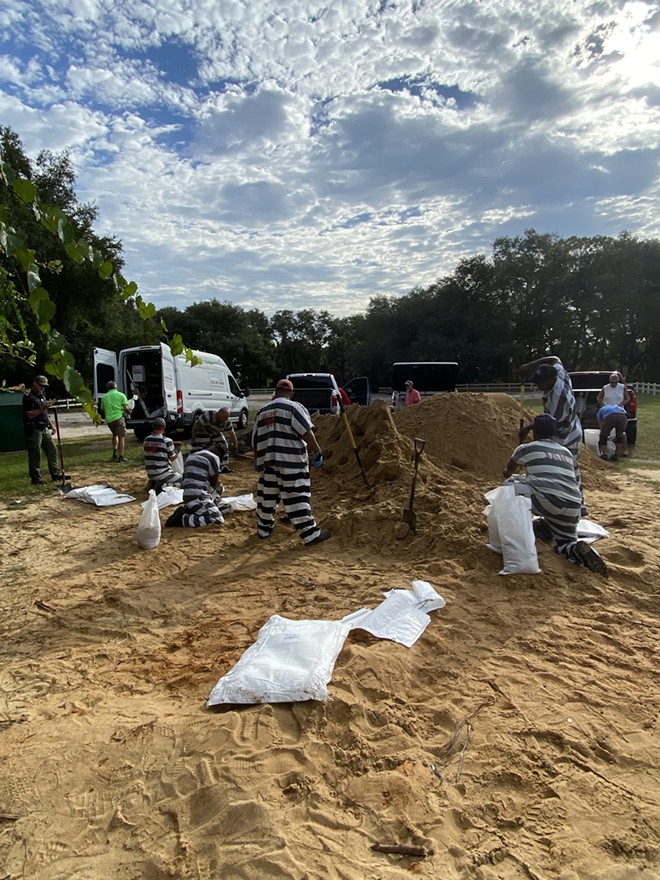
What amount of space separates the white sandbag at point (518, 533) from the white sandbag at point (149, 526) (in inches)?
140

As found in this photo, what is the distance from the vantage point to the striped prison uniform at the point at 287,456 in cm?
544

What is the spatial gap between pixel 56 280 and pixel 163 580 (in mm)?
25805

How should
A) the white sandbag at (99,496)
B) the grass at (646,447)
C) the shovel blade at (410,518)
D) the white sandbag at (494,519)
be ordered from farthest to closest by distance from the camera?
the grass at (646,447) → the white sandbag at (99,496) → the shovel blade at (410,518) → the white sandbag at (494,519)

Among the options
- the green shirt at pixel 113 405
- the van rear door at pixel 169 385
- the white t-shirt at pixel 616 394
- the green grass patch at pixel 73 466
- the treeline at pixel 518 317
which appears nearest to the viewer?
the green grass patch at pixel 73 466

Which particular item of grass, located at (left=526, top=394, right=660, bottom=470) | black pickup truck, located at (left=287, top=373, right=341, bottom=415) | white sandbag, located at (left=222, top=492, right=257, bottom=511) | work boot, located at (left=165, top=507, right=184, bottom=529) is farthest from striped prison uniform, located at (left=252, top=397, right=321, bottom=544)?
black pickup truck, located at (left=287, top=373, right=341, bottom=415)

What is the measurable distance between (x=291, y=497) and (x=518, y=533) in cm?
230

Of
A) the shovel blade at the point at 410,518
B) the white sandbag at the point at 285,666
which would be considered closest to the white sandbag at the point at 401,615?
the white sandbag at the point at 285,666

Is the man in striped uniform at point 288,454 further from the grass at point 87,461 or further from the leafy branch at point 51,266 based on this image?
the grass at point 87,461

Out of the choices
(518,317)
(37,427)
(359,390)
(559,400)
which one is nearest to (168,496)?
(37,427)

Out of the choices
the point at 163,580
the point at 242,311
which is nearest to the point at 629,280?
the point at 242,311

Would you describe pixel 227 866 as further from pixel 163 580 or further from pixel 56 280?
pixel 56 280

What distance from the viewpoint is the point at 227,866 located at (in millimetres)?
1886

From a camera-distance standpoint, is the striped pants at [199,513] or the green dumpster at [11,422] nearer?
the striped pants at [199,513]

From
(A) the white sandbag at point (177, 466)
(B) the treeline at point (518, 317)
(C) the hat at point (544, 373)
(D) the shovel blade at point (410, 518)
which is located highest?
(B) the treeline at point (518, 317)
